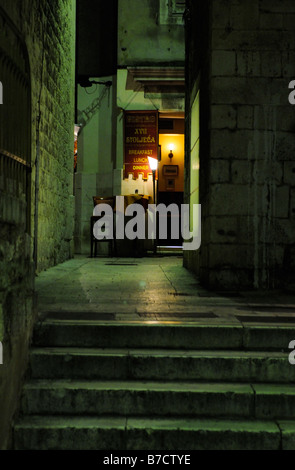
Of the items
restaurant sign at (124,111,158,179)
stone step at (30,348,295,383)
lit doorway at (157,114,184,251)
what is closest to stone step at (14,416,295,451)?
stone step at (30,348,295,383)

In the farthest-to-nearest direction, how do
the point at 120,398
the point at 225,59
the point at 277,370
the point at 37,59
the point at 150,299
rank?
the point at 37,59 → the point at 225,59 → the point at 150,299 → the point at 277,370 → the point at 120,398

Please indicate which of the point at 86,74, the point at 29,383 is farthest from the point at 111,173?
the point at 29,383

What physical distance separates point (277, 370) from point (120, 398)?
120 centimetres

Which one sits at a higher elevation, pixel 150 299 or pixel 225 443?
pixel 150 299

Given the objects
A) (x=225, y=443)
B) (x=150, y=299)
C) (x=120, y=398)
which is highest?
(x=150, y=299)

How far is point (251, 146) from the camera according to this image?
5.41m

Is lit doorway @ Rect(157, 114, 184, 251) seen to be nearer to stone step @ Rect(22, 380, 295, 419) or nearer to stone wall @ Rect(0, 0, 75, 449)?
stone wall @ Rect(0, 0, 75, 449)

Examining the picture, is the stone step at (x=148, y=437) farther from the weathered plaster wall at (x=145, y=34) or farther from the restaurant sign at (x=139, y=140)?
the weathered plaster wall at (x=145, y=34)

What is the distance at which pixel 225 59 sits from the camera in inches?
213

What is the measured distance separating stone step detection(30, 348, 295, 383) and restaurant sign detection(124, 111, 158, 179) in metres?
10.4

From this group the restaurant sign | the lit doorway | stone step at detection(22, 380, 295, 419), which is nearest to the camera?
stone step at detection(22, 380, 295, 419)

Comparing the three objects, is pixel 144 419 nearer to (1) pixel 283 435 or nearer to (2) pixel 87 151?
(1) pixel 283 435

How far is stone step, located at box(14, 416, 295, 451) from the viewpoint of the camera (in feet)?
8.84

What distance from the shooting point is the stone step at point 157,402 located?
2893 millimetres
